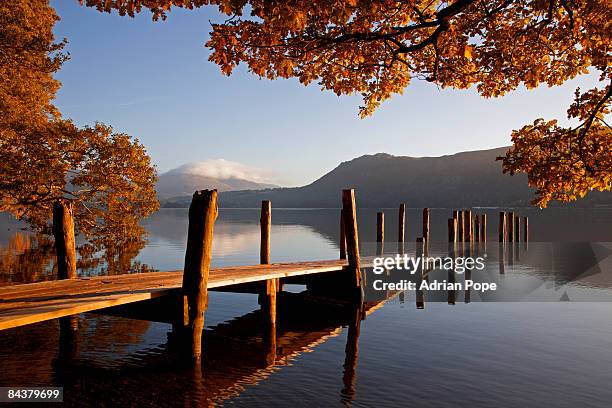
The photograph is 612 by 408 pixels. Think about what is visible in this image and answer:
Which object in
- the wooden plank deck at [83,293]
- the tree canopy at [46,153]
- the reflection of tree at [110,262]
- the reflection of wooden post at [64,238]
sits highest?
the tree canopy at [46,153]

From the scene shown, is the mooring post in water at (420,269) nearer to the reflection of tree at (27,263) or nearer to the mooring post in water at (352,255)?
the mooring post in water at (352,255)

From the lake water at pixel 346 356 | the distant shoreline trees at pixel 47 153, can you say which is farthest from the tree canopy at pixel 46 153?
the lake water at pixel 346 356

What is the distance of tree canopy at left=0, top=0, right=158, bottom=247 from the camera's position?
2133 centimetres

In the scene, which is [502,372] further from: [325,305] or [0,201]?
[0,201]

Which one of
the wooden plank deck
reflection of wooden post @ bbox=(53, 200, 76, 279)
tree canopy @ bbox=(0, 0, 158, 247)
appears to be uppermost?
tree canopy @ bbox=(0, 0, 158, 247)

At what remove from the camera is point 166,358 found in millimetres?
11570

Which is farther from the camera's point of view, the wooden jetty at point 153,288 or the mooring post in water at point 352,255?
the mooring post in water at point 352,255

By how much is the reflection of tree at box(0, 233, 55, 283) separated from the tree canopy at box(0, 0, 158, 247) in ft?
8.10

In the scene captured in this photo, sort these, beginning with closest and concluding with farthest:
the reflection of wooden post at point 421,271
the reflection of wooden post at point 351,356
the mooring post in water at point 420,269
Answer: the reflection of wooden post at point 351,356 → the reflection of wooden post at point 421,271 → the mooring post in water at point 420,269

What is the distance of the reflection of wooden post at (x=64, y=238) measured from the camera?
11820mm

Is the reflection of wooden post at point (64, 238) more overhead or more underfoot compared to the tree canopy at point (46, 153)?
more underfoot

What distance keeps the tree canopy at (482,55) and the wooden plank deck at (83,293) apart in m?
4.58

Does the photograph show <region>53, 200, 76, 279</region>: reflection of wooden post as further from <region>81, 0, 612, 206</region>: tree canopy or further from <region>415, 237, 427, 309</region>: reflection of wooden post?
<region>415, 237, 427, 309</region>: reflection of wooden post

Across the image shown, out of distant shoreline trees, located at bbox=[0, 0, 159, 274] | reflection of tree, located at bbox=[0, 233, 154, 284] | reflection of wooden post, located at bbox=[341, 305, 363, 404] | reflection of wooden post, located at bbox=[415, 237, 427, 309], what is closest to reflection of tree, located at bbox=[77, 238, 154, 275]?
reflection of tree, located at bbox=[0, 233, 154, 284]
